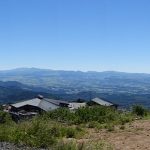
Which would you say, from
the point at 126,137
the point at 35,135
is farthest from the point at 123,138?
the point at 35,135

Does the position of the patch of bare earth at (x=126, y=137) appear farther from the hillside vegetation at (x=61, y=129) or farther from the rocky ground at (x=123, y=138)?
the hillside vegetation at (x=61, y=129)

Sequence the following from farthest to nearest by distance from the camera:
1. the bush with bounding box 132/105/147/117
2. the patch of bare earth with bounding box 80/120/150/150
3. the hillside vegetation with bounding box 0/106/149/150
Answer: the bush with bounding box 132/105/147/117 → the patch of bare earth with bounding box 80/120/150/150 → the hillside vegetation with bounding box 0/106/149/150

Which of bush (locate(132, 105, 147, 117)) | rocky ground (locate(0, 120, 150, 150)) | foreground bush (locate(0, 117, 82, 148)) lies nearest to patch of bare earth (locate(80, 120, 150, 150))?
rocky ground (locate(0, 120, 150, 150))

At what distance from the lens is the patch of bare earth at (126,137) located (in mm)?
12975

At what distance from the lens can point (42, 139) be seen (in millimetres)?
12773

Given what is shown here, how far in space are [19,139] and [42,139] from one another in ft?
2.88

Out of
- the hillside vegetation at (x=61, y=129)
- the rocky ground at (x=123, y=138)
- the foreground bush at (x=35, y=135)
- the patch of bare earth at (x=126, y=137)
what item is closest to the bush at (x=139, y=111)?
the hillside vegetation at (x=61, y=129)

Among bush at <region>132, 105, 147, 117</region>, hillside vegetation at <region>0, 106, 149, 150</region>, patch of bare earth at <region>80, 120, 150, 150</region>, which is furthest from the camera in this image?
bush at <region>132, 105, 147, 117</region>

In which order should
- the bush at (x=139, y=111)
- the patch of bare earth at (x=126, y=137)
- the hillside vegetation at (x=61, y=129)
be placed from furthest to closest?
the bush at (x=139, y=111) → the patch of bare earth at (x=126, y=137) → the hillside vegetation at (x=61, y=129)

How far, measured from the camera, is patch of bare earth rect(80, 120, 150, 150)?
13.0m

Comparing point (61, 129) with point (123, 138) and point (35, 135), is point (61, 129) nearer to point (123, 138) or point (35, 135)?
point (35, 135)

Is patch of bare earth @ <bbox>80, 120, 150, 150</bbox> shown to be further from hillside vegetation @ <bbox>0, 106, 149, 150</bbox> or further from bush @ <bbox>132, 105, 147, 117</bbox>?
bush @ <bbox>132, 105, 147, 117</bbox>

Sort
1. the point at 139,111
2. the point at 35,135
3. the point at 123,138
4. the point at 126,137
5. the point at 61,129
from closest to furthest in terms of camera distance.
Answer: the point at 35,135 → the point at 123,138 → the point at 126,137 → the point at 61,129 → the point at 139,111

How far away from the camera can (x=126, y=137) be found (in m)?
14.7
